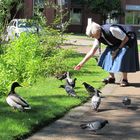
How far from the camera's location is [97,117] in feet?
26.0

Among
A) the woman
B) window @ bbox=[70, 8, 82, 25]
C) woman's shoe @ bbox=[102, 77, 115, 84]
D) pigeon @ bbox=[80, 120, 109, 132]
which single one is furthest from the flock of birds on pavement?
window @ bbox=[70, 8, 82, 25]

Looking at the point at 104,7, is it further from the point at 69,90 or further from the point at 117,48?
the point at 69,90

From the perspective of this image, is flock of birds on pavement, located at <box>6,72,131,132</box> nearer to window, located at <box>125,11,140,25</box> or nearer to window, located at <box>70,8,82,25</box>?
window, located at <box>70,8,82,25</box>

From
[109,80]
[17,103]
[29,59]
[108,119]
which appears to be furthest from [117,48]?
[17,103]

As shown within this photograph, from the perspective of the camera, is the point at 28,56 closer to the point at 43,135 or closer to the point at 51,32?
the point at 51,32

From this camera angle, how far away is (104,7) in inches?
2037

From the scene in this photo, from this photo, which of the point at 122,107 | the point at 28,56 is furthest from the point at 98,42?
the point at 122,107

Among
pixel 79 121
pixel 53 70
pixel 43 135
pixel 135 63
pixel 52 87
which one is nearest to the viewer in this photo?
pixel 43 135

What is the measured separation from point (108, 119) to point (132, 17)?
53.7 m

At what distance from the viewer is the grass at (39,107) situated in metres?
6.86

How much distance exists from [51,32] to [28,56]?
2.20 metres

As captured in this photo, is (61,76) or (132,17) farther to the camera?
(132,17)

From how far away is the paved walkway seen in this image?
674 centimetres

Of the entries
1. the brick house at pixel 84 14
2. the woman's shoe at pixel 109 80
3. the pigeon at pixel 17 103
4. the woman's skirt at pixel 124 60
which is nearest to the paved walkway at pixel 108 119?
the pigeon at pixel 17 103
